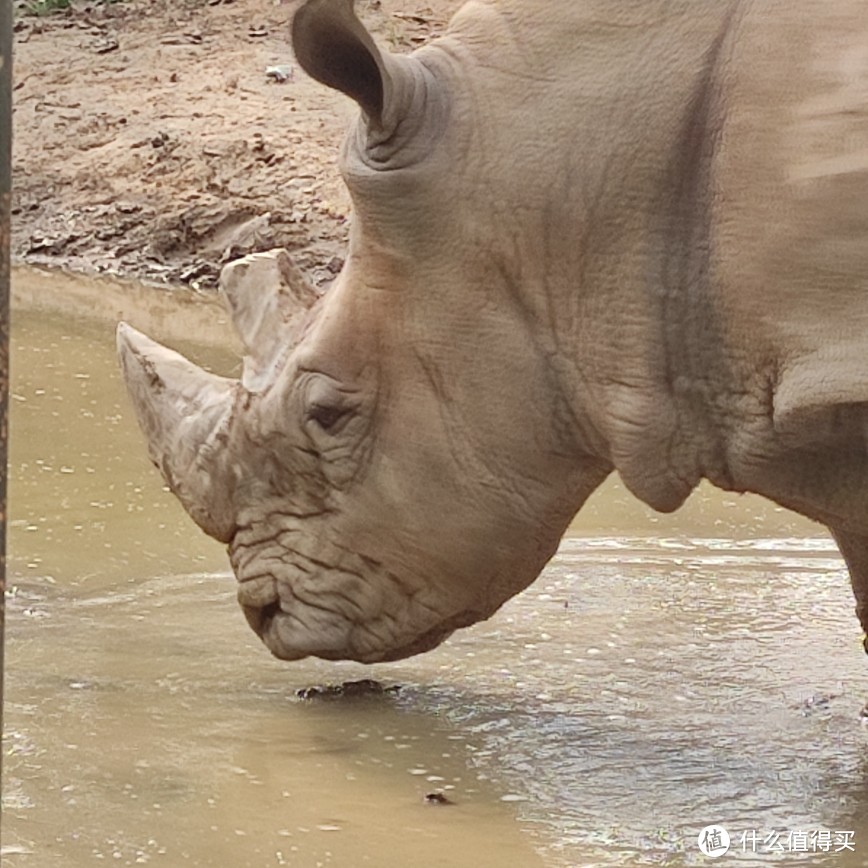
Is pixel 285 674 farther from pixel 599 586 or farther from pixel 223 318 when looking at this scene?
pixel 223 318

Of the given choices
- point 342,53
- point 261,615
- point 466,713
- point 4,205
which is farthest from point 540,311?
point 4,205

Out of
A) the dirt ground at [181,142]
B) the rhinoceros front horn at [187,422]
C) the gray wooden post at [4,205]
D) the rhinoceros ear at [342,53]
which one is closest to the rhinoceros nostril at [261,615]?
the rhinoceros front horn at [187,422]

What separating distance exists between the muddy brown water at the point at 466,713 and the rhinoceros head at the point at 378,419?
0.90 ft

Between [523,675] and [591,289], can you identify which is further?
[523,675]

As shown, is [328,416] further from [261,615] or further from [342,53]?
[342,53]

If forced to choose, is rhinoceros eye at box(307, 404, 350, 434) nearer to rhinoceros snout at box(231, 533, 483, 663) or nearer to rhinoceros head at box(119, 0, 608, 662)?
rhinoceros head at box(119, 0, 608, 662)

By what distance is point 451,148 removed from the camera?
12.2 ft

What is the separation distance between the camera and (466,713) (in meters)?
4.43

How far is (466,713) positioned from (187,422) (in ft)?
2.55

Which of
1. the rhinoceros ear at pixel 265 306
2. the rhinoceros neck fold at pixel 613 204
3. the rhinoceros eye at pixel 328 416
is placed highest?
the rhinoceros neck fold at pixel 613 204

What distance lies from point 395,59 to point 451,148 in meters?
0.17

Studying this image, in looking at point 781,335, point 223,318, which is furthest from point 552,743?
point 223,318

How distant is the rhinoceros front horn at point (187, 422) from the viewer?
4223 millimetres

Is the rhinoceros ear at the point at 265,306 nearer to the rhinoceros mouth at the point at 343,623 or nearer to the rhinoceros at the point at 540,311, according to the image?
the rhinoceros at the point at 540,311
